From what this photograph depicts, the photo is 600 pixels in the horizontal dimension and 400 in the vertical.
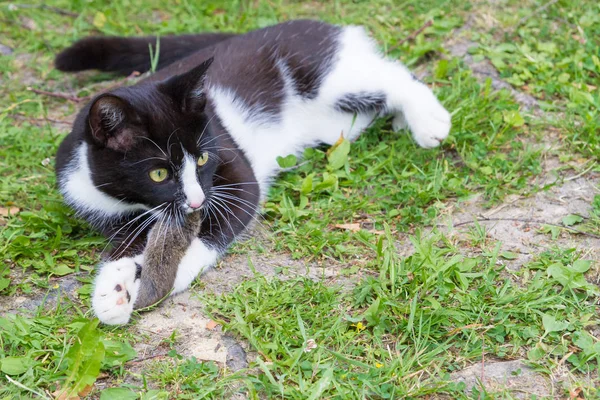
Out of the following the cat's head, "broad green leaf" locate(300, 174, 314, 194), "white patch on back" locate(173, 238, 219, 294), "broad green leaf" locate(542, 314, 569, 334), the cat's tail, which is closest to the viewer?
"broad green leaf" locate(542, 314, 569, 334)

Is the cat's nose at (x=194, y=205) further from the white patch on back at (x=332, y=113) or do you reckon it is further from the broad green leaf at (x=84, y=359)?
the white patch on back at (x=332, y=113)

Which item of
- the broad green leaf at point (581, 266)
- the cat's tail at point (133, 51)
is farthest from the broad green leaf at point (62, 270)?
the broad green leaf at point (581, 266)

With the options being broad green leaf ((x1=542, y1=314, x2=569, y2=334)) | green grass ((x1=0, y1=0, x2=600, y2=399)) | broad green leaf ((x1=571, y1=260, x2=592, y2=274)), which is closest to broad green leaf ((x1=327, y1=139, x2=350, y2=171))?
green grass ((x1=0, y1=0, x2=600, y2=399))

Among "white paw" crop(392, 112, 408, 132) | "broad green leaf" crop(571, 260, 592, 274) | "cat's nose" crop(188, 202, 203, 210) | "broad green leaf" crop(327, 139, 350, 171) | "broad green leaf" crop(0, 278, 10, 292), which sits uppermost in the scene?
"cat's nose" crop(188, 202, 203, 210)

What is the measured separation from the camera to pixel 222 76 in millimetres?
3559

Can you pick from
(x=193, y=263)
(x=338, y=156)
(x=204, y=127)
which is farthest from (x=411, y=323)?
(x=338, y=156)

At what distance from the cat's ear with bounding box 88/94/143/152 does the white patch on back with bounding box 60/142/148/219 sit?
0.81 ft

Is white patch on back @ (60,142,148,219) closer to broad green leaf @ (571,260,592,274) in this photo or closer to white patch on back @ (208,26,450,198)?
white patch on back @ (208,26,450,198)

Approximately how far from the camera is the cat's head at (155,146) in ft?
8.66

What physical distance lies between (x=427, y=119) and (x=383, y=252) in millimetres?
932

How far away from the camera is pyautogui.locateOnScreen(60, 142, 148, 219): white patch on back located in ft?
9.52

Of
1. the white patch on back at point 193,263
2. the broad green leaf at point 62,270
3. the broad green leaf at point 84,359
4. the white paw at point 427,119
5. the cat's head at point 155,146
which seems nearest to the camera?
the broad green leaf at point 84,359

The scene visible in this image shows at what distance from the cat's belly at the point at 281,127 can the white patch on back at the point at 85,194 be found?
747mm

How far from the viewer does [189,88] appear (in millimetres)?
2734
